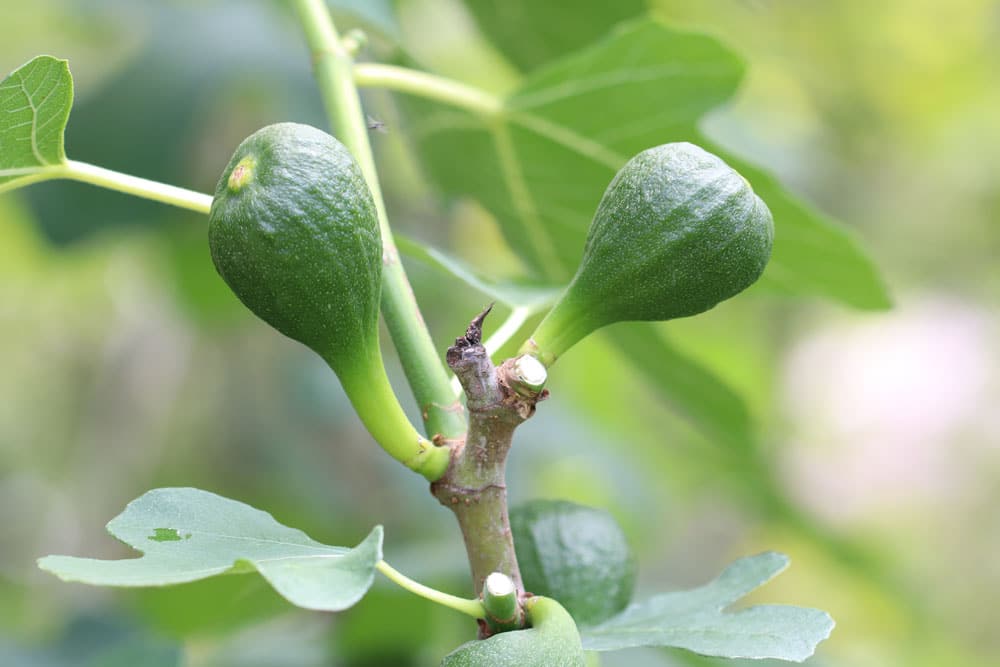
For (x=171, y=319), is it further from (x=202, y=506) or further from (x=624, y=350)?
(x=202, y=506)

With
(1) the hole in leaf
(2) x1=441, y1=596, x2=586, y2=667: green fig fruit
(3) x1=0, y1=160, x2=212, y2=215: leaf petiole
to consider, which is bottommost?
(2) x1=441, y1=596, x2=586, y2=667: green fig fruit

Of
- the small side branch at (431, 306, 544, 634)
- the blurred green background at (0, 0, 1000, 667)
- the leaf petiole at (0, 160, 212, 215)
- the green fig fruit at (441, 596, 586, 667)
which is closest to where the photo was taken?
the green fig fruit at (441, 596, 586, 667)

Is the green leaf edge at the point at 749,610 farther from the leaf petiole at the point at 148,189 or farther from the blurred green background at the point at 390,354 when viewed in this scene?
the blurred green background at the point at 390,354

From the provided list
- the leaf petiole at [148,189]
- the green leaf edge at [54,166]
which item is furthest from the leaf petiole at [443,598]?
the green leaf edge at [54,166]

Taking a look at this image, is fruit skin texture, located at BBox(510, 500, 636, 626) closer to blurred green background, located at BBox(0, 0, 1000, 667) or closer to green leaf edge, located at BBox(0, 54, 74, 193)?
green leaf edge, located at BBox(0, 54, 74, 193)

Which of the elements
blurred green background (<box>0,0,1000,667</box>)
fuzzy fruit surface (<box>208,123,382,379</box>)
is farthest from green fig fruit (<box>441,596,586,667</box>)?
blurred green background (<box>0,0,1000,667</box>)
